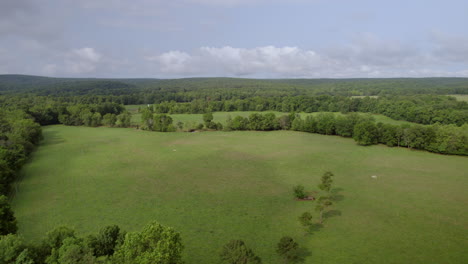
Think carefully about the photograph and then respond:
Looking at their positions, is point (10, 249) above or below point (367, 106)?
below

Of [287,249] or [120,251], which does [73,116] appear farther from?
[287,249]

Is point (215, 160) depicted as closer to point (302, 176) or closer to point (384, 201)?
point (302, 176)

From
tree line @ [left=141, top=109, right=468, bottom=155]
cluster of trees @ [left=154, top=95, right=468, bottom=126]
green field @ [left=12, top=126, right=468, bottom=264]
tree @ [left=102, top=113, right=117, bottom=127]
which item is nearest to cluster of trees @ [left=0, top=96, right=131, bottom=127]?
tree @ [left=102, top=113, right=117, bottom=127]

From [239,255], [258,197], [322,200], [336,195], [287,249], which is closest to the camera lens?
[239,255]

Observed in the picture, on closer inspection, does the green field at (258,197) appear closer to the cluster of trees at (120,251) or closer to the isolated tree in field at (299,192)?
the isolated tree in field at (299,192)

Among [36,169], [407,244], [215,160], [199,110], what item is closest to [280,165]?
[215,160]

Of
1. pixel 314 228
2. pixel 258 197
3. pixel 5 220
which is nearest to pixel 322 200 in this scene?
pixel 314 228
